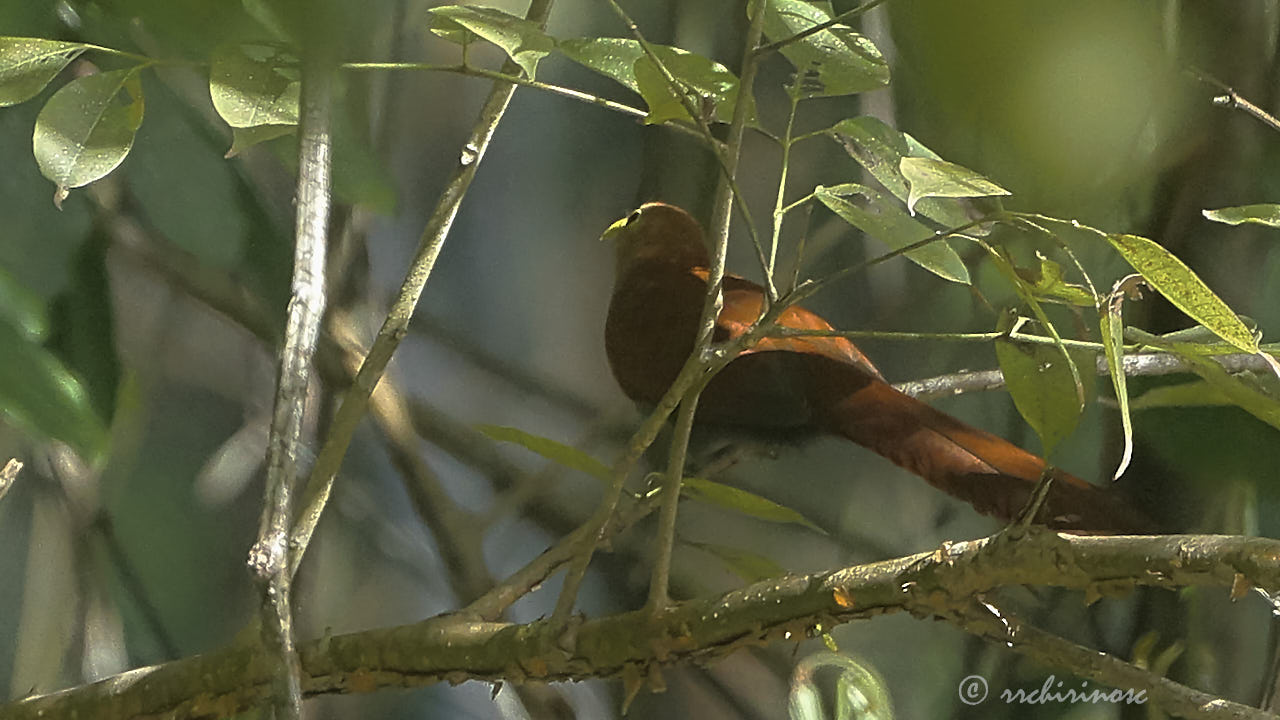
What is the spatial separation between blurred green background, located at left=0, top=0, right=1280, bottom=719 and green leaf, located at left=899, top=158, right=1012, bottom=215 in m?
0.41

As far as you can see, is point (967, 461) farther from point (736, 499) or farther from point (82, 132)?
point (82, 132)

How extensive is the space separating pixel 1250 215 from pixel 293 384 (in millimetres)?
433

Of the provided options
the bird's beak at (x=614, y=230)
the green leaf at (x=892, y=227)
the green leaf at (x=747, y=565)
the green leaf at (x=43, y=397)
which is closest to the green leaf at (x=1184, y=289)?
the green leaf at (x=892, y=227)

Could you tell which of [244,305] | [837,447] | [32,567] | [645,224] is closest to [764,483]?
[837,447]

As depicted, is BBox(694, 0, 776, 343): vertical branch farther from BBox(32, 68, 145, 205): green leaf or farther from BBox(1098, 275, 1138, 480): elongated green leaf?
BBox(32, 68, 145, 205): green leaf

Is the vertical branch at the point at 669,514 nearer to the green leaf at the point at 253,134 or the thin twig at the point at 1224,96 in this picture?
the green leaf at the point at 253,134

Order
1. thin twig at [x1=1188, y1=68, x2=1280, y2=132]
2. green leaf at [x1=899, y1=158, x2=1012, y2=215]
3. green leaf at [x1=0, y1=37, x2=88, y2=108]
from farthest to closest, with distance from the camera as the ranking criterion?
1. thin twig at [x1=1188, y1=68, x2=1280, y2=132]
2. green leaf at [x1=0, y1=37, x2=88, y2=108]
3. green leaf at [x1=899, y1=158, x2=1012, y2=215]

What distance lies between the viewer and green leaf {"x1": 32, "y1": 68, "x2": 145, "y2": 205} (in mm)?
441

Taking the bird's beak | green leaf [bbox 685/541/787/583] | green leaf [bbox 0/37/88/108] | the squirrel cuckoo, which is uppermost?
green leaf [bbox 0/37/88/108]

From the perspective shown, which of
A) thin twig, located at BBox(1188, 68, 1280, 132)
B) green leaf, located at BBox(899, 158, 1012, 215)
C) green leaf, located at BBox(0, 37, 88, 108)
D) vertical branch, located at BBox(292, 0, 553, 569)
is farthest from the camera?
thin twig, located at BBox(1188, 68, 1280, 132)

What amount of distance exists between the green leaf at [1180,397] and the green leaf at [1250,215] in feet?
0.74

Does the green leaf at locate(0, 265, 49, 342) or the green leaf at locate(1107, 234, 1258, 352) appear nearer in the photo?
the green leaf at locate(1107, 234, 1258, 352)

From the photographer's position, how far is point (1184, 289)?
0.33 m

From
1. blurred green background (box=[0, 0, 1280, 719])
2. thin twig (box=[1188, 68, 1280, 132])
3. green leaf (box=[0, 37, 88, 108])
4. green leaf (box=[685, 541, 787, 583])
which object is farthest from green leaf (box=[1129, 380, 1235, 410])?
green leaf (box=[0, 37, 88, 108])
